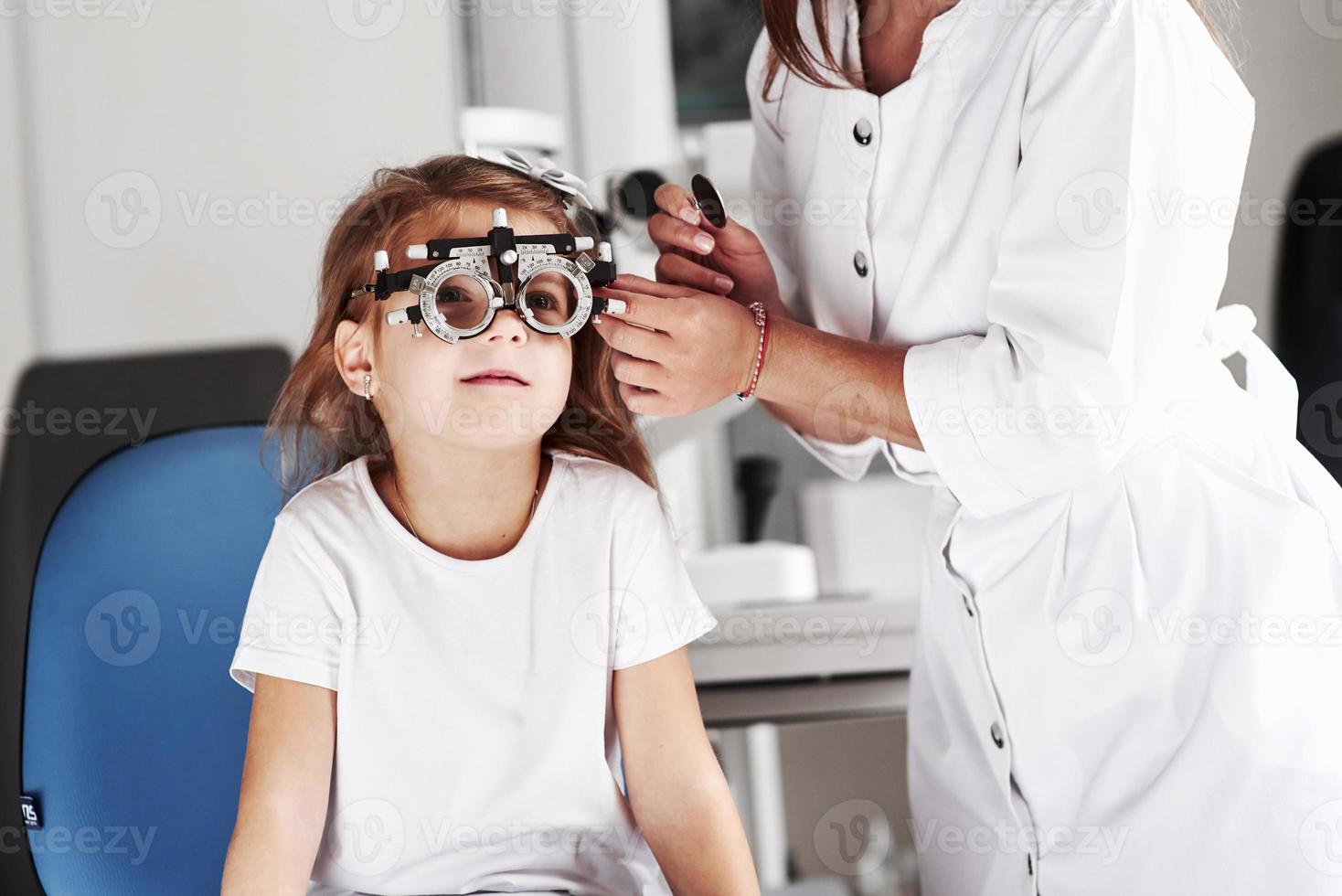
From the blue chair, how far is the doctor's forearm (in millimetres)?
554

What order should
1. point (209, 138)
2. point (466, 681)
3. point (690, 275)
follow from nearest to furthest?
point (466, 681), point (690, 275), point (209, 138)

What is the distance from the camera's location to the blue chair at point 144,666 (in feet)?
3.63

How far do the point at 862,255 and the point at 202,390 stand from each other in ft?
2.79

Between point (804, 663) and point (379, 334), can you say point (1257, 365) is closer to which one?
point (804, 663)

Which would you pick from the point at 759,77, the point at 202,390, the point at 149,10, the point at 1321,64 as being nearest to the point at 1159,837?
the point at 759,77

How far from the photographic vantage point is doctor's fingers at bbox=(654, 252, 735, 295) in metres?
Result: 1.16

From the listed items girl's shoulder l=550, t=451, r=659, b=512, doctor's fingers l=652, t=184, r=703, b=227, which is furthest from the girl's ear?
doctor's fingers l=652, t=184, r=703, b=227

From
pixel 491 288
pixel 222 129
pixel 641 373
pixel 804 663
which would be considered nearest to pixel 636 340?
pixel 641 373

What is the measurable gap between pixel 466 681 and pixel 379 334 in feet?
1.11

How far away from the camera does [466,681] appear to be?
106 cm

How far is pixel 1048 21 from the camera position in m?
0.99

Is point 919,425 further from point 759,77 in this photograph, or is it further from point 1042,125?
point 759,77

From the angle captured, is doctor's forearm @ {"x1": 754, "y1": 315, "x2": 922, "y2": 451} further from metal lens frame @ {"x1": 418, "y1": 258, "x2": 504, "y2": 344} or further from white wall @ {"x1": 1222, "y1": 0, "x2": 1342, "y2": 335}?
white wall @ {"x1": 1222, "y1": 0, "x2": 1342, "y2": 335}

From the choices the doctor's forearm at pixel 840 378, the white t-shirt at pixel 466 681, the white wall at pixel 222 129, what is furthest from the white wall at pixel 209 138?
the doctor's forearm at pixel 840 378
